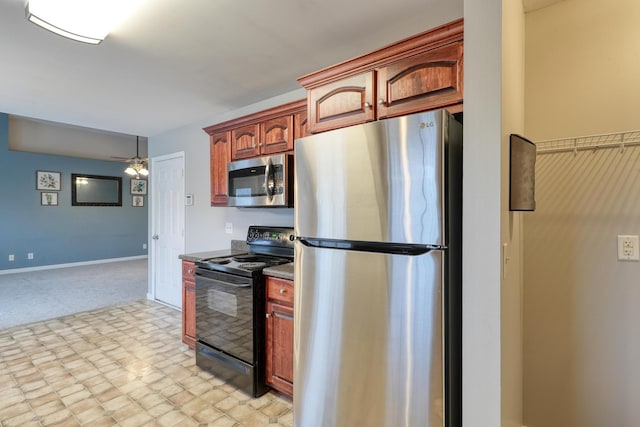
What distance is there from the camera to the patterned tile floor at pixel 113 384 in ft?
6.97

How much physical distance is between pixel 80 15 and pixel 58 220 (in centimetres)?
681

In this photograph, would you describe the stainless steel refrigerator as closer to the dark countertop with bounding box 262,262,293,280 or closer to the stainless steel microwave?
the dark countertop with bounding box 262,262,293,280

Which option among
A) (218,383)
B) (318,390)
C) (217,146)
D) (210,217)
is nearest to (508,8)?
(318,390)

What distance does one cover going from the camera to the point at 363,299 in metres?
1.50

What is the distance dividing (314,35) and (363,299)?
168 centimetres

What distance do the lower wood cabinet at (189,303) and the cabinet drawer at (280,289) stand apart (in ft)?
3.19

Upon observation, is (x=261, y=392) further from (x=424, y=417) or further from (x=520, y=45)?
(x=520, y=45)

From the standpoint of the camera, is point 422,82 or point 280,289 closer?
point 422,82

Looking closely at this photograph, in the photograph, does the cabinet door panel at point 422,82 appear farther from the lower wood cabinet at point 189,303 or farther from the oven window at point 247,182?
the lower wood cabinet at point 189,303

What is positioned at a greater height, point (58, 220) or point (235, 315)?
point (58, 220)

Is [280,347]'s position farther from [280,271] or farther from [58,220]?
[58,220]

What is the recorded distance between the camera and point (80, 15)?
1.83 metres

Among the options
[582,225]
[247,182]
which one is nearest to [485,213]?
[582,225]

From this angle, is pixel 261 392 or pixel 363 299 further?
pixel 261 392
